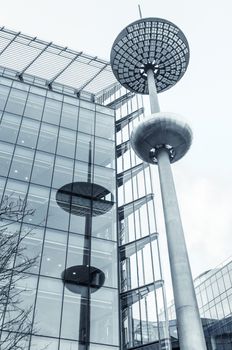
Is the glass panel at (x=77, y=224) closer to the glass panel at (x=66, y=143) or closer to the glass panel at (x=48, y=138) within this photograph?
the glass panel at (x=66, y=143)

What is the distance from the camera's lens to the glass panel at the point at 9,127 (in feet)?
97.3

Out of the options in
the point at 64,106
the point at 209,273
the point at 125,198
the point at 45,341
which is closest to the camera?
the point at 45,341

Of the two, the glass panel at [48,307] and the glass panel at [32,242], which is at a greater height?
the glass panel at [32,242]

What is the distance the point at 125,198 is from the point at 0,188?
353 inches

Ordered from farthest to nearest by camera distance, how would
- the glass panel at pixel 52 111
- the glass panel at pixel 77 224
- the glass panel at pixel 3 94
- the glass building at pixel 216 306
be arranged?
the glass building at pixel 216 306, the glass panel at pixel 52 111, the glass panel at pixel 3 94, the glass panel at pixel 77 224

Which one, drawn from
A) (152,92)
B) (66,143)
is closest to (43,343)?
(66,143)

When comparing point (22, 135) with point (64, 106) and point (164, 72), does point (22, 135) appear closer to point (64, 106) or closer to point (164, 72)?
point (64, 106)

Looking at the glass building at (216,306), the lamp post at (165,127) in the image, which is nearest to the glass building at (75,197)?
the lamp post at (165,127)

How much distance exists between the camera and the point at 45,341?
20.3 meters

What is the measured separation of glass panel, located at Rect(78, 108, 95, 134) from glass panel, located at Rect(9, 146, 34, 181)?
5.69 metres

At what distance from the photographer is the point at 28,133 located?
30797 millimetres

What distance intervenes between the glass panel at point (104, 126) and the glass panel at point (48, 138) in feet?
12.4

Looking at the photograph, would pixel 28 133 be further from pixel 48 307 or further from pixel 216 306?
pixel 216 306

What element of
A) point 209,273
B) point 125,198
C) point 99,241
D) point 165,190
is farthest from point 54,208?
point 209,273
